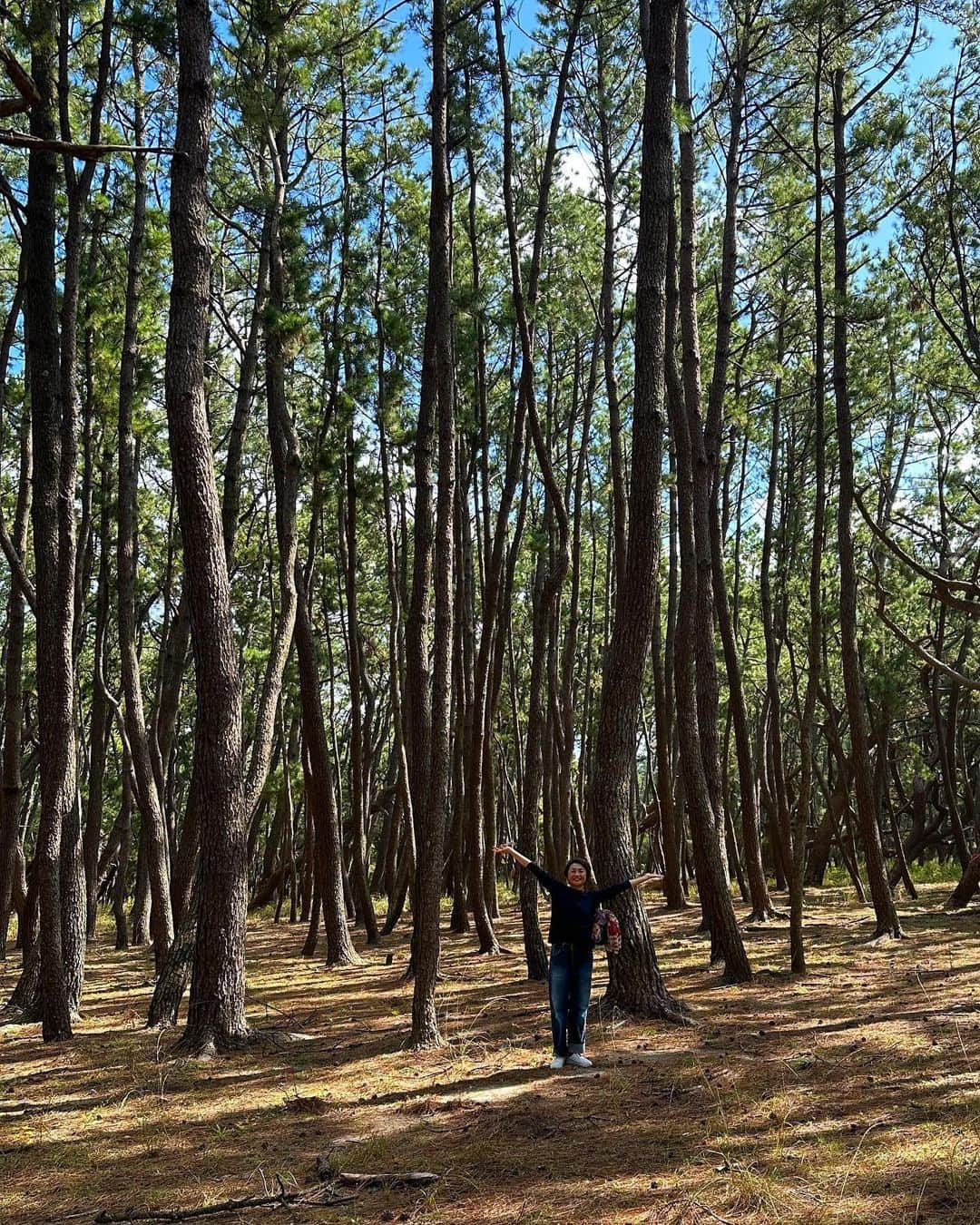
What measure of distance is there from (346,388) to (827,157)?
24.8ft

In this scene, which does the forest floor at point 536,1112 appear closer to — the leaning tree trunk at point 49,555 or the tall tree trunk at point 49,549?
the leaning tree trunk at point 49,555

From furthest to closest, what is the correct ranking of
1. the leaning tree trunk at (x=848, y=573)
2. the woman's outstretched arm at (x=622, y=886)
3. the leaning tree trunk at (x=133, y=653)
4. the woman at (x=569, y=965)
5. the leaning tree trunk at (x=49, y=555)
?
the leaning tree trunk at (x=848, y=573) < the leaning tree trunk at (x=133, y=653) < the leaning tree trunk at (x=49, y=555) < the woman's outstretched arm at (x=622, y=886) < the woman at (x=569, y=965)

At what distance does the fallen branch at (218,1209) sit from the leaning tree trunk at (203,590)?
333 cm

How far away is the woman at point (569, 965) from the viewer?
292 inches

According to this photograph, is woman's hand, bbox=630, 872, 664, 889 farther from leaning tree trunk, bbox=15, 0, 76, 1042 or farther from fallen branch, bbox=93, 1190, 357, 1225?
leaning tree trunk, bbox=15, 0, 76, 1042

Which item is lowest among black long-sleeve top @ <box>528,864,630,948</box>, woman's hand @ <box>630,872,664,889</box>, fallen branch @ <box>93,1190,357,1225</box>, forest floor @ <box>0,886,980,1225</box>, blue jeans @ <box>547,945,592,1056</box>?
forest floor @ <box>0,886,980,1225</box>

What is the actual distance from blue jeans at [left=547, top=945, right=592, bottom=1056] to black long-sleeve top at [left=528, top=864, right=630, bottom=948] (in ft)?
0.24

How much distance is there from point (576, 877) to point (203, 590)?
369 centimetres


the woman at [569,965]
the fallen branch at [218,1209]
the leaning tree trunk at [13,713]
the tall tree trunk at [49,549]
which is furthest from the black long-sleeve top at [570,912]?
the leaning tree trunk at [13,713]

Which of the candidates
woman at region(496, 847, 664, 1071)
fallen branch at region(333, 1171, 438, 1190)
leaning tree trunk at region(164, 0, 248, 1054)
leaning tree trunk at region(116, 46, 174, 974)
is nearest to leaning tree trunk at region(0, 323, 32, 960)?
leaning tree trunk at region(116, 46, 174, 974)

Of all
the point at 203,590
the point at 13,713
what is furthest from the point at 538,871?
the point at 13,713

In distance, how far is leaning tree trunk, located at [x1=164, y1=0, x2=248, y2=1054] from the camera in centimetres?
837

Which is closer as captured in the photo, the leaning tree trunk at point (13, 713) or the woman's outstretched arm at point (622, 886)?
the woman's outstretched arm at point (622, 886)

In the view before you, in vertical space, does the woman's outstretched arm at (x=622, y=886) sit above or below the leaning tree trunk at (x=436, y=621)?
below
